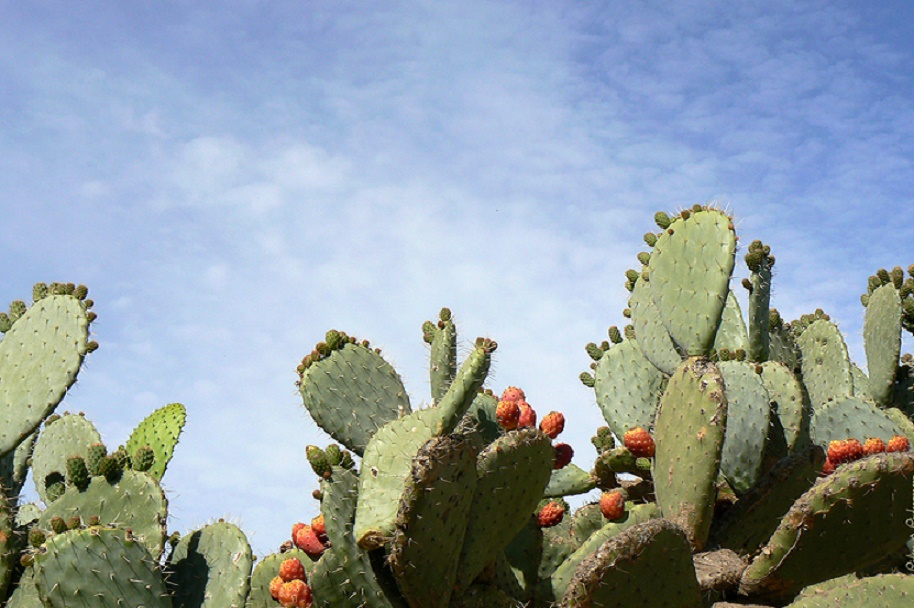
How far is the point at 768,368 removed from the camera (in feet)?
13.3

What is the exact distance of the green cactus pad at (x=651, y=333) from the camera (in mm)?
3912

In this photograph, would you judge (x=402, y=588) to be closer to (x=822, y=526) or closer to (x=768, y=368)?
(x=822, y=526)

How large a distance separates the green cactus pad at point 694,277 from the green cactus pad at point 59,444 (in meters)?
2.58

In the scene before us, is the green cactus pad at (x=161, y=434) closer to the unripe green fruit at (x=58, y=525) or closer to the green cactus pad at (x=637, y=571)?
the unripe green fruit at (x=58, y=525)

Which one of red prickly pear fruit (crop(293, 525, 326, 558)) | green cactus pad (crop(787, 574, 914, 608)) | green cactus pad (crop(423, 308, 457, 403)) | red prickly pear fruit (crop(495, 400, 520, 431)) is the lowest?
green cactus pad (crop(787, 574, 914, 608))

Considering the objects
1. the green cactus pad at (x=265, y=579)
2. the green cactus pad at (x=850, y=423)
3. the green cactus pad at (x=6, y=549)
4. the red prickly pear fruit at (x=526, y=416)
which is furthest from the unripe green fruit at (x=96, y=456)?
the green cactus pad at (x=850, y=423)

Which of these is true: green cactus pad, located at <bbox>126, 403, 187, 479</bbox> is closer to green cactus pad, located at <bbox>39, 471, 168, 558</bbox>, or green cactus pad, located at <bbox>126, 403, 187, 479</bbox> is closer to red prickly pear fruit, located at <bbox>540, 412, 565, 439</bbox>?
green cactus pad, located at <bbox>39, 471, 168, 558</bbox>

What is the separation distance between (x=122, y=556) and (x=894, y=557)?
301 centimetres

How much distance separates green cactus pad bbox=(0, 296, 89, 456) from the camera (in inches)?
141

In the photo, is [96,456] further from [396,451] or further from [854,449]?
[854,449]

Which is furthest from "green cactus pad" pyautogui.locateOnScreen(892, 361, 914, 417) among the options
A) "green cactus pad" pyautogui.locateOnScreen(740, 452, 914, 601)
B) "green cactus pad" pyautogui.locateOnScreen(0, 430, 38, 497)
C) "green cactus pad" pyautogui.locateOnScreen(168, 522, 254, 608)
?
"green cactus pad" pyautogui.locateOnScreen(0, 430, 38, 497)

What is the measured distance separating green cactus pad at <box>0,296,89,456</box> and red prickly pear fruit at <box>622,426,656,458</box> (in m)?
2.13

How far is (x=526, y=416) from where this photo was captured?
11.3ft

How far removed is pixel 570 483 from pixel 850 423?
4.65ft
